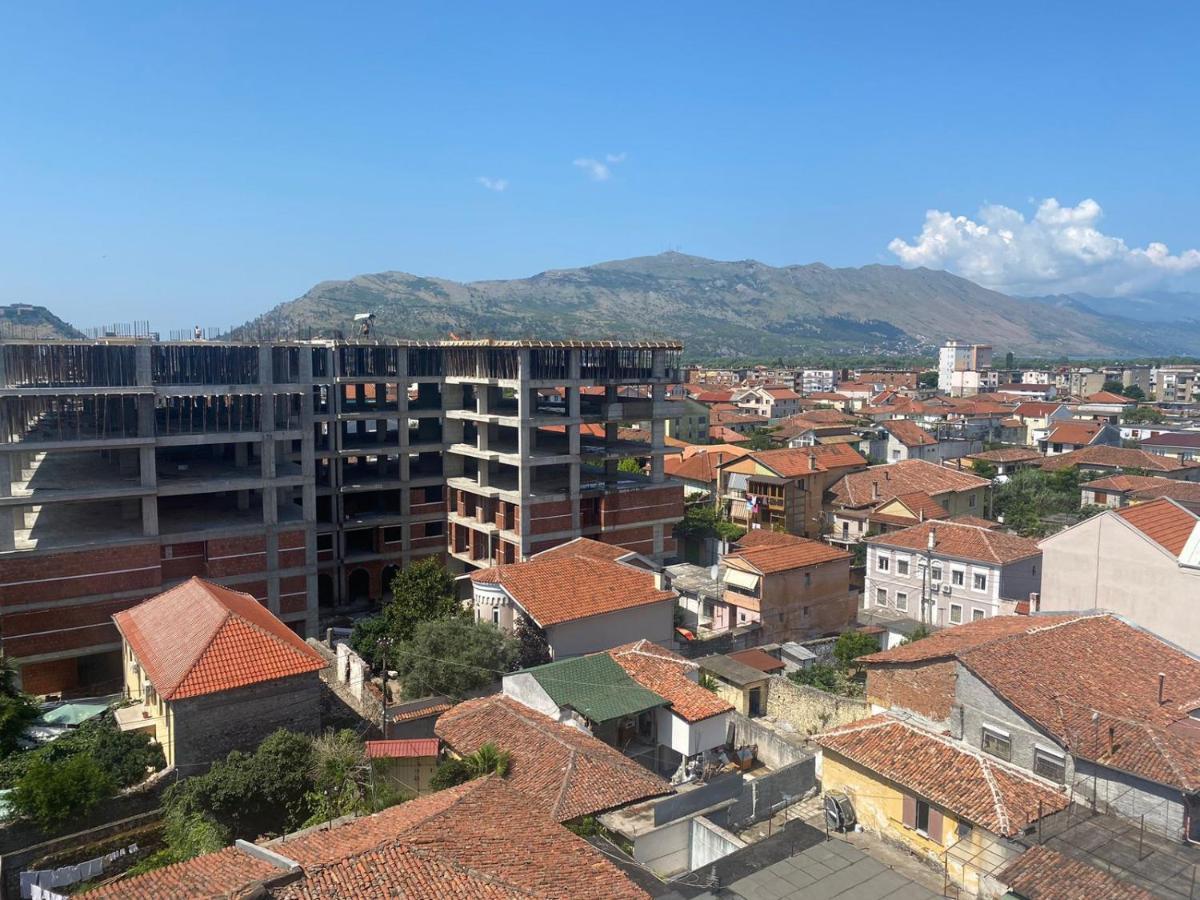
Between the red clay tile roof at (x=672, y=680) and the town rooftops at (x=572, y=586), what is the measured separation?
3089mm

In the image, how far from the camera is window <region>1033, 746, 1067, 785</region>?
1891 centimetres

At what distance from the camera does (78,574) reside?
30125mm

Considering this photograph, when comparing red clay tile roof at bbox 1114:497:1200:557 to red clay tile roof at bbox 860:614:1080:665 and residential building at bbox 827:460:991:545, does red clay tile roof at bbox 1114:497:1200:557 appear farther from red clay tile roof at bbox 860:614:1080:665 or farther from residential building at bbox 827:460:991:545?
residential building at bbox 827:460:991:545

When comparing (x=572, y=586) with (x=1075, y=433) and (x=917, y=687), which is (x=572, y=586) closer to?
(x=917, y=687)

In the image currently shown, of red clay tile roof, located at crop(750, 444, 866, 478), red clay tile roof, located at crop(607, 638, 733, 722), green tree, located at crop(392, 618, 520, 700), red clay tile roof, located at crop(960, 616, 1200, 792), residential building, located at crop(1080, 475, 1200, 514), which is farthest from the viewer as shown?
red clay tile roof, located at crop(750, 444, 866, 478)

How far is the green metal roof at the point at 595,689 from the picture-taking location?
74.7ft

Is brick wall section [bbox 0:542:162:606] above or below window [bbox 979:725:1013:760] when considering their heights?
above

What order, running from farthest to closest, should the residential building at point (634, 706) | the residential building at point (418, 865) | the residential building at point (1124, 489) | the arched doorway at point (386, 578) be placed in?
the residential building at point (1124, 489), the arched doorway at point (386, 578), the residential building at point (634, 706), the residential building at point (418, 865)

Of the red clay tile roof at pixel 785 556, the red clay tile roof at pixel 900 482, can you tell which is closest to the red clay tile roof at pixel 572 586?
the red clay tile roof at pixel 785 556

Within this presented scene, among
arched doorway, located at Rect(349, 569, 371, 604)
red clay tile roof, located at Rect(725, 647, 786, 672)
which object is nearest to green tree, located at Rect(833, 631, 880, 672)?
red clay tile roof, located at Rect(725, 647, 786, 672)

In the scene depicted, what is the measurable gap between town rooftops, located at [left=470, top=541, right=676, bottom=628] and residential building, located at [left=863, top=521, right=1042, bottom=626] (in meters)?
14.9

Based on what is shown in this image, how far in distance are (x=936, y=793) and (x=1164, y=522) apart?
57.8 feet

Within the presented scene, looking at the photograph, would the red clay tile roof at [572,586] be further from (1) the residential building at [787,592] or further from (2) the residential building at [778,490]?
(2) the residential building at [778,490]

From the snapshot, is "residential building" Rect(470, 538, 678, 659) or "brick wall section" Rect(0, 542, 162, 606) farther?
"brick wall section" Rect(0, 542, 162, 606)
